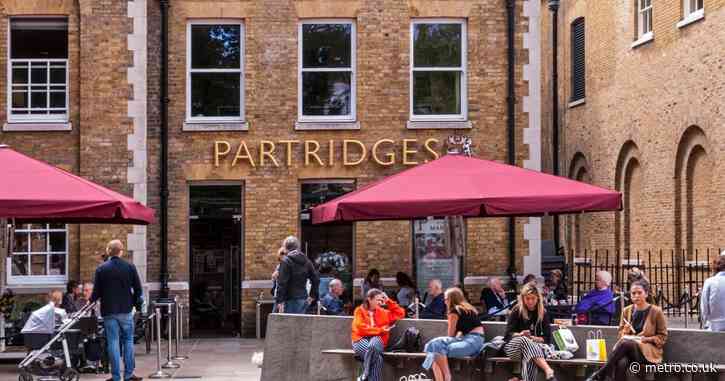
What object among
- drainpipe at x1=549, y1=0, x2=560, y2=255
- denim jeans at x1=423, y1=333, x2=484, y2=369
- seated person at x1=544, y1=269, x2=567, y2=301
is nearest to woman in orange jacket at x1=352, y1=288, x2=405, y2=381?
denim jeans at x1=423, y1=333, x2=484, y2=369

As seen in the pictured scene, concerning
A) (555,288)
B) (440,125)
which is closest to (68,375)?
(555,288)

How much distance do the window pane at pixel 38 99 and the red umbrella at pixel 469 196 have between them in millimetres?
7889

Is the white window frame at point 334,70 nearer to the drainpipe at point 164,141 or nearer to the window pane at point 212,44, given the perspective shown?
the window pane at point 212,44

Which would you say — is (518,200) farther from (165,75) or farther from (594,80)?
(594,80)

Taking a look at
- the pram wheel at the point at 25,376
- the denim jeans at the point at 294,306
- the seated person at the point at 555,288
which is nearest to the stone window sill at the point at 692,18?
the seated person at the point at 555,288

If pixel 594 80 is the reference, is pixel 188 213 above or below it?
below

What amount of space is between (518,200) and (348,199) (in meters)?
2.18

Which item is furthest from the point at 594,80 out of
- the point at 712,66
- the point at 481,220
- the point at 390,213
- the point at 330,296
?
the point at 390,213

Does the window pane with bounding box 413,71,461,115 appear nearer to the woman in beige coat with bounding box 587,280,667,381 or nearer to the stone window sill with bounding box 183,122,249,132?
the stone window sill with bounding box 183,122,249,132

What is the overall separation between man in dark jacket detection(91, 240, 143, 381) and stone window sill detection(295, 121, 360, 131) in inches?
307

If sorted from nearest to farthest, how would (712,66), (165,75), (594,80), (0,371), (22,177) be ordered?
(22,177) → (0,371) → (165,75) → (712,66) → (594,80)

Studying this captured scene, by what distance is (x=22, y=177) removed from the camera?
52.4ft

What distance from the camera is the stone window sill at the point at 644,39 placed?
101 ft

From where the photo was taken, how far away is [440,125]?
23.4 meters
